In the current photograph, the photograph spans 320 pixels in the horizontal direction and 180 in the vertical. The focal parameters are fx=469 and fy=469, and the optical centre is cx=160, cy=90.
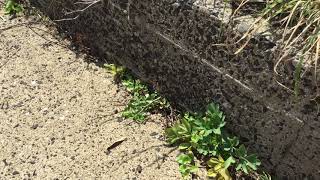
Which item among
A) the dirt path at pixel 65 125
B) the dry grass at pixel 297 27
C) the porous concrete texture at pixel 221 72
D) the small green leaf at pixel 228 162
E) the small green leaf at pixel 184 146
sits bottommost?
the dirt path at pixel 65 125

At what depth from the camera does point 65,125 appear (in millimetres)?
2844

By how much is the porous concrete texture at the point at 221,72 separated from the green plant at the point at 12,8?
0.83m

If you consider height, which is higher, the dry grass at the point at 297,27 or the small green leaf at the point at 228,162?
the dry grass at the point at 297,27

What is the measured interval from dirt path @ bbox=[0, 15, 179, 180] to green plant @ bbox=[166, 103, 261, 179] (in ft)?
0.55

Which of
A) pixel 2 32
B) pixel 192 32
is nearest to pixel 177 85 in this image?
pixel 192 32

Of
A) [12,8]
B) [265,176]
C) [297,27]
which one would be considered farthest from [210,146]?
[12,8]

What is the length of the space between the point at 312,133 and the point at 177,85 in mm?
896

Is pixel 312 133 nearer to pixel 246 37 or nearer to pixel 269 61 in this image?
pixel 269 61

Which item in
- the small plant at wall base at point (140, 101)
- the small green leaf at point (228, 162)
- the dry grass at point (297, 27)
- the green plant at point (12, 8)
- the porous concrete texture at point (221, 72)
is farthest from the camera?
the green plant at point (12, 8)

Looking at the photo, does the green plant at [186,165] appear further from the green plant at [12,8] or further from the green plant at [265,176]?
the green plant at [12,8]

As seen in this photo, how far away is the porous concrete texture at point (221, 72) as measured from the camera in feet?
7.29

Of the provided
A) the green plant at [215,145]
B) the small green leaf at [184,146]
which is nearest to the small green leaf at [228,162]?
the green plant at [215,145]

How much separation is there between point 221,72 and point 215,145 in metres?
0.40

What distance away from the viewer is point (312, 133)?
221 centimetres
